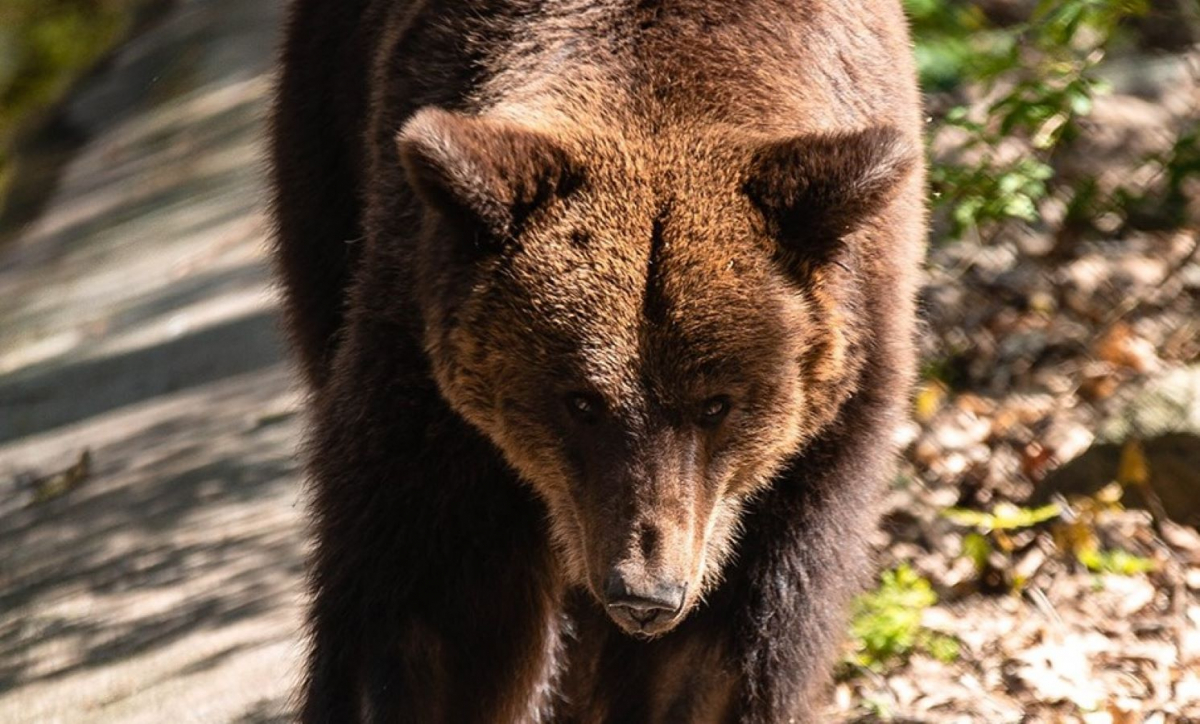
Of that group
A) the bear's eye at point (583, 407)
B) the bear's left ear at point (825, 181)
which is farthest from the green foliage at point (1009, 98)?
the bear's eye at point (583, 407)

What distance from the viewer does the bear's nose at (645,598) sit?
3695 millimetres

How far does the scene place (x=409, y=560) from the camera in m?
4.14

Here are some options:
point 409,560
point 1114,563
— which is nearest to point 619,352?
point 409,560

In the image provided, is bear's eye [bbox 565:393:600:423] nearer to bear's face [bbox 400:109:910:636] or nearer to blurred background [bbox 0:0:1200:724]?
bear's face [bbox 400:109:910:636]

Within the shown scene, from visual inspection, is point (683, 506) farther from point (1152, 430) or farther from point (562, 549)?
point (1152, 430)

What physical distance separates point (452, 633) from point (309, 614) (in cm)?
39

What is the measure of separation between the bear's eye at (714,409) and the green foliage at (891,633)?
205 centimetres

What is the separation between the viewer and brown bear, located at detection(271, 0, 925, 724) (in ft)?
12.5

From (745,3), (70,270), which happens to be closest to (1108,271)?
(745,3)

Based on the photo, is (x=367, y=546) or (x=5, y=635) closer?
(x=367, y=546)

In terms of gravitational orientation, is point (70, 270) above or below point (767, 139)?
below

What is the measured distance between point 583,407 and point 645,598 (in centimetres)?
47

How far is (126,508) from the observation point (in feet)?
22.8

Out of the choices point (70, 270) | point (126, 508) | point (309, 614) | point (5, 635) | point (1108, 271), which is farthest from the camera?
point (70, 270)
